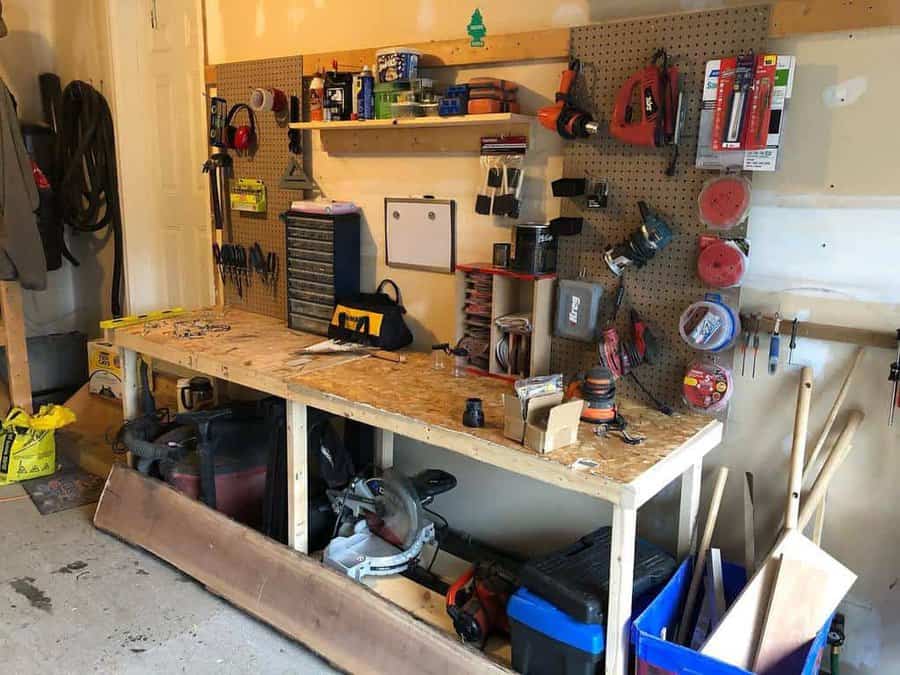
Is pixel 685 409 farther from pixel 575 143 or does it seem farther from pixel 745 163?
pixel 575 143

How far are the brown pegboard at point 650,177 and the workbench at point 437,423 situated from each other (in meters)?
0.27

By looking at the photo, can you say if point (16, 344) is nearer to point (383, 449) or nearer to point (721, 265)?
point (383, 449)

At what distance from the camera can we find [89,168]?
4.05 meters

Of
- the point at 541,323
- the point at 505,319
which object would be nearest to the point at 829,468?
the point at 541,323

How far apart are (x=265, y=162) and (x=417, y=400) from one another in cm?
149

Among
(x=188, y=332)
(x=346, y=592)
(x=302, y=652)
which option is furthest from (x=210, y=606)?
(x=188, y=332)

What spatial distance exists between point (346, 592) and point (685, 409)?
1116mm

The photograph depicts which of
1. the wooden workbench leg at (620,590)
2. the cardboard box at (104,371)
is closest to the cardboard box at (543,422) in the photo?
the wooden workbench leg at (620,590)

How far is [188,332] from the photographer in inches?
111

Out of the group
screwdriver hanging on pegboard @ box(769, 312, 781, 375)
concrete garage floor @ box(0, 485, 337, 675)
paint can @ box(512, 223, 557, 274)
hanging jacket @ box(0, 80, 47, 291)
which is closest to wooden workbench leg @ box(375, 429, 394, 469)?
concrete garage floor @ box(0, 485, 337, 675)

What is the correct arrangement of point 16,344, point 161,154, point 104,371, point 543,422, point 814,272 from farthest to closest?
point 104,371
point 161,154
point 16,344
point 814,272
point 543,422

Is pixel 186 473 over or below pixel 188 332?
below

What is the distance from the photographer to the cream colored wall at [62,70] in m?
4.02

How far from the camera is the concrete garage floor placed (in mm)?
2156
